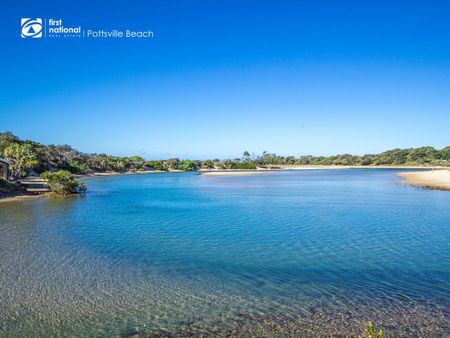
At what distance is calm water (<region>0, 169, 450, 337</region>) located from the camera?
7863 mm

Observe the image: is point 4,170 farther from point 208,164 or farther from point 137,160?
point 208,164

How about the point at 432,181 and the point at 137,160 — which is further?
the point at 137,160

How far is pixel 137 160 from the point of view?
125 m

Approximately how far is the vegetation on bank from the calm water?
3553 cm

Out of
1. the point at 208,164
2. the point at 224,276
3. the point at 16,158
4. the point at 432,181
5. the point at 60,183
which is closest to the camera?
the point at 224,276

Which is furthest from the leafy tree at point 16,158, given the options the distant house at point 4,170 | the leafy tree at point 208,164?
the leafy tree at point 208,164

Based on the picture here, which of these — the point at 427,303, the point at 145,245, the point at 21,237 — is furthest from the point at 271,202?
the point at 427,303

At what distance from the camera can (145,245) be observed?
15.0m

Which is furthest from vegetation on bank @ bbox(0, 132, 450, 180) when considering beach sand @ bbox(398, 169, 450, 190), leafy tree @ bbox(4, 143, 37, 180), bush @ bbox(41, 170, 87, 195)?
beach sand @ bbox(398, 169, 450, 190)

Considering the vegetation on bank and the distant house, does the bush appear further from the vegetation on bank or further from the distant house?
the vegetation on bank

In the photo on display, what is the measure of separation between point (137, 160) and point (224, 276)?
4648 inches

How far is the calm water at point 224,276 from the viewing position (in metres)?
7.86

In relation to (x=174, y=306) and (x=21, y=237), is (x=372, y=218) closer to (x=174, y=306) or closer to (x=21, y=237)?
(x=174, y=306)

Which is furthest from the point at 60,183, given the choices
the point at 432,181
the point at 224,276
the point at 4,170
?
the point at 432,181
